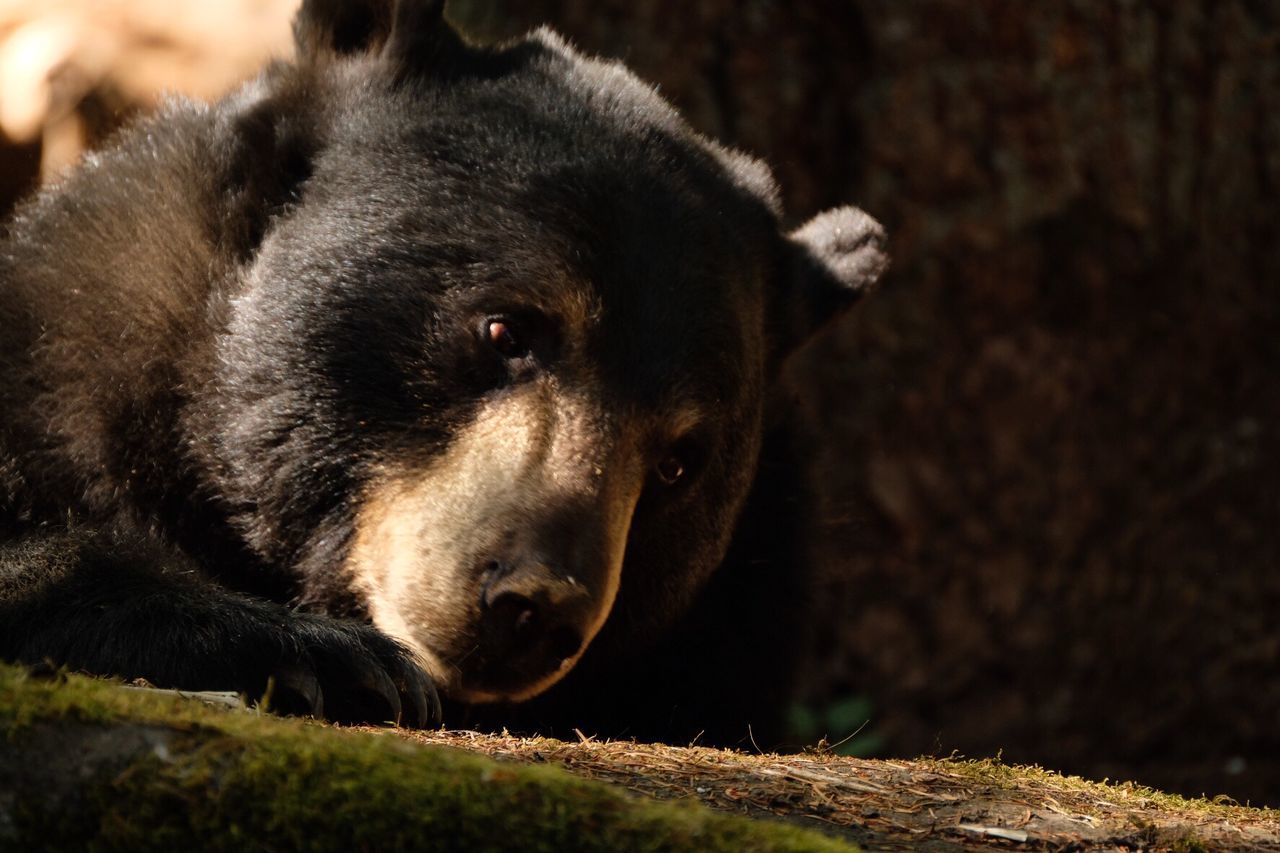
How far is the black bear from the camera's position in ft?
11.3

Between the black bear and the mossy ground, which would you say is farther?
the black bear

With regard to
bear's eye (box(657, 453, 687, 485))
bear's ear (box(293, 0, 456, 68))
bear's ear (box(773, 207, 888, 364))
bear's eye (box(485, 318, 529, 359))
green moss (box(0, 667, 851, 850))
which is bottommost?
green moss (box(0, 667, 851, 850))

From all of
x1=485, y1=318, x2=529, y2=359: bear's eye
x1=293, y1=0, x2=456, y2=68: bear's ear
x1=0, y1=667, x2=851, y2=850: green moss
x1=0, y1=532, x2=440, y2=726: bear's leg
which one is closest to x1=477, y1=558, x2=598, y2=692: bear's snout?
x1=0, y1=532, x2=440, y2=726: bear's leg

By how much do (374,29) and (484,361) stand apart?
4.20 feet

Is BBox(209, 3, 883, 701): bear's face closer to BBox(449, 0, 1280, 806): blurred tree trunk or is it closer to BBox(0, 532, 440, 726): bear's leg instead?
BBox(0, 532, 440, 726): bear's leg

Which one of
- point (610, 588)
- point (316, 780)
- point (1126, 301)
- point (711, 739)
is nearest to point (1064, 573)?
point (1126, 301)

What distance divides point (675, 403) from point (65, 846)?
90.1 inches

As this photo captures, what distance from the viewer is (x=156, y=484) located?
3.97m

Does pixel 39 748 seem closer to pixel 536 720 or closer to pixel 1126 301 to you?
pixel 536 720

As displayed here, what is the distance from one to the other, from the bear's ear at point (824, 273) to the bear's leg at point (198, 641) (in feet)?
6.74

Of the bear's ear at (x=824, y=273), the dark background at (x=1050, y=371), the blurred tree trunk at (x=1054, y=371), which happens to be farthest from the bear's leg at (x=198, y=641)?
the blurred tree trunk at (x=1054, y=371)

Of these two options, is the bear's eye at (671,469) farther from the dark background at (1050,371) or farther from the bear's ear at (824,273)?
the dark background at (1050,371)

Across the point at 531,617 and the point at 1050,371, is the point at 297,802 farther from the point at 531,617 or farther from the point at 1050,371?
the point at 1050,371

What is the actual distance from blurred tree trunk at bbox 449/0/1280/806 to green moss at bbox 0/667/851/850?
5419 mm
